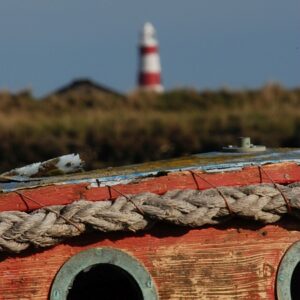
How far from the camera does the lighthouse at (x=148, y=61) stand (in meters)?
26.5

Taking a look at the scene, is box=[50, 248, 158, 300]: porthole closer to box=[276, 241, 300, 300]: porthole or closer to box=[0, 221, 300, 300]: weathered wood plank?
box=[0, 221, 300, 300]: weathered wood plank

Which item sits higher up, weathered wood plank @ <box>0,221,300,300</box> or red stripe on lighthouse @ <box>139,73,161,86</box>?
red stripe on lighthouse @ <box>139,73,161,86</box>

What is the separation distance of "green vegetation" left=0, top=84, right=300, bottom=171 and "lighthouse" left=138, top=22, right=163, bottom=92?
33.7 ft

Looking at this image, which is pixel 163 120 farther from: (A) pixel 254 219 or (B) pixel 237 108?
(A) pixel 254 219

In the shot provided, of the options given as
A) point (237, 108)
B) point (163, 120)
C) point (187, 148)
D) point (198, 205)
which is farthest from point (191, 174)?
point (237, 108)

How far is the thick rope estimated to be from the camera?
3.77m

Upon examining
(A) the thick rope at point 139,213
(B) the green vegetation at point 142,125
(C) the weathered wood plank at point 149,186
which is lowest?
(B) the green vegetation at point 142,125

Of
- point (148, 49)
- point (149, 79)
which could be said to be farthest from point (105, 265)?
point (148, 49)

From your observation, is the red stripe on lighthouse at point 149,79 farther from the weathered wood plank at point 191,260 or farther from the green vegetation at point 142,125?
the weathered wood plank at point 191,260

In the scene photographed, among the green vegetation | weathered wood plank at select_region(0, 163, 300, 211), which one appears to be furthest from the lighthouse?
weathered wood plank at select_region(0, 163, 300, 211)

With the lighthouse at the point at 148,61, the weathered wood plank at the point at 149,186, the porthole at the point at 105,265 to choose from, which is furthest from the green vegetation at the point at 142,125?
the lighthouse at the point at 148,61

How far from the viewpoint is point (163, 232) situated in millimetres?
3936

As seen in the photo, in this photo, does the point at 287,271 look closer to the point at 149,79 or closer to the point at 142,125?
the point at 142,125

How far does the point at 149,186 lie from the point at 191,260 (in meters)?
0.28
